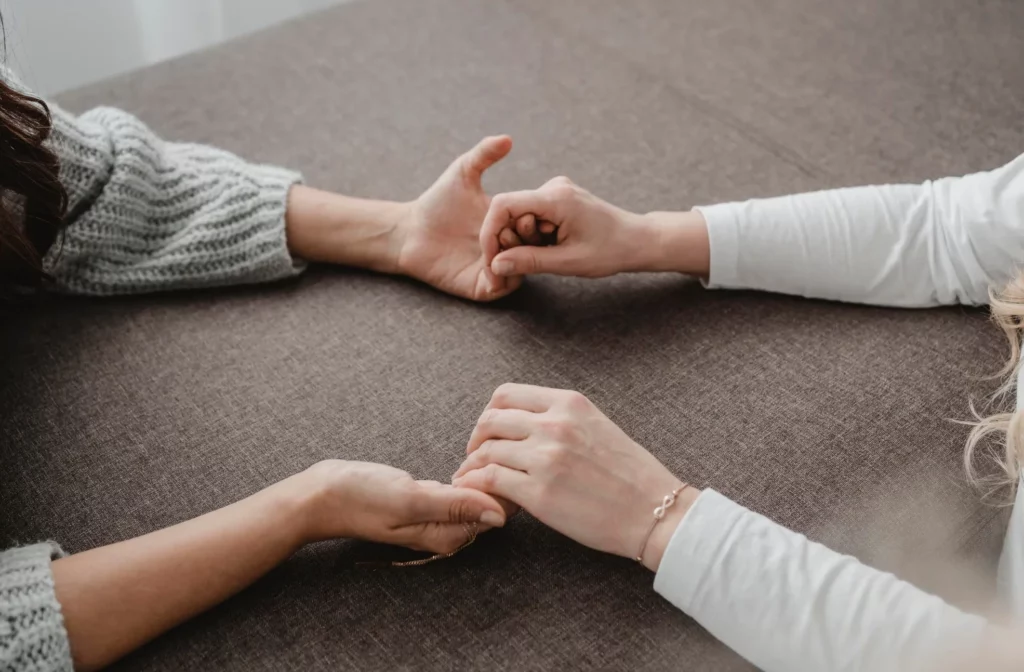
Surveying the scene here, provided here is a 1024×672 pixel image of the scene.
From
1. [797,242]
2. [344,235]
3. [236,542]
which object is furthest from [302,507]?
[797,242]

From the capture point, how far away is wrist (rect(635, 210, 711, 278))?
3.77 feet

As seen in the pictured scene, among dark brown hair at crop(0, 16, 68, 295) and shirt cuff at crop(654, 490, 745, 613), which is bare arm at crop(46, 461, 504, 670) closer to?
shirt cuff at crop(654, 490, 745, 613)

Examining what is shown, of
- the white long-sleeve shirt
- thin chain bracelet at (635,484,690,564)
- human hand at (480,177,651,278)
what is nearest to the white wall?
human hand at (480,177,651,278)

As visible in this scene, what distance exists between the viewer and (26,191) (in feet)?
3.48

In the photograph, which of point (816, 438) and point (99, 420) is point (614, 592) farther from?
point (99, 420)

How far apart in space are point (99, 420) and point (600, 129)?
795 mm

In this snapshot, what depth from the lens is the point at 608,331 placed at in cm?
113

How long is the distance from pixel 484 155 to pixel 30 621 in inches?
26.7

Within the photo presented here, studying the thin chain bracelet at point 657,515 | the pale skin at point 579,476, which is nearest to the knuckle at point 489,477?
the pale skin at point 579,476

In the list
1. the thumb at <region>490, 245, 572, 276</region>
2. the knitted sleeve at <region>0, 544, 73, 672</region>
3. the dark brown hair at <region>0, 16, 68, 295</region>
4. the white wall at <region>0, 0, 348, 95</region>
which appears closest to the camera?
the knitted sleeve at <region>0, 544, 73, 672</region>

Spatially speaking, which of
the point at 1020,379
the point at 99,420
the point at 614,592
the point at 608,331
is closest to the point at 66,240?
the point at 99,420

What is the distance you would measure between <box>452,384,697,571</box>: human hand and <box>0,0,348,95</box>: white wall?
1.45 m

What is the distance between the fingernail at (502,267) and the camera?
1.11m

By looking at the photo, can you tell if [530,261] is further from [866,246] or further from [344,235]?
[866,246]
